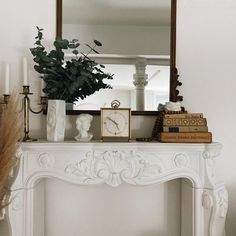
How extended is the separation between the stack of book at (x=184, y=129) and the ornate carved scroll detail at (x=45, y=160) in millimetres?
600

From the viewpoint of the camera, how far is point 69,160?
61.9 inches

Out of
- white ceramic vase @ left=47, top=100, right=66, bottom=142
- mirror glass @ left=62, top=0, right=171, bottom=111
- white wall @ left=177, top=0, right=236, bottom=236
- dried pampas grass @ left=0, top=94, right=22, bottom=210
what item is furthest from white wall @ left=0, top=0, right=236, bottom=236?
dried pampas grass @ left=0, top=94, right=22, bottom=210

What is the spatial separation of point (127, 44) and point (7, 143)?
923 millimetres

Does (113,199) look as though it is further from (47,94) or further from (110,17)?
(110,17)

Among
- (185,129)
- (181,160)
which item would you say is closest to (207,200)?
(181,160)

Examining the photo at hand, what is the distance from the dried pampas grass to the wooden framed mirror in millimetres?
383

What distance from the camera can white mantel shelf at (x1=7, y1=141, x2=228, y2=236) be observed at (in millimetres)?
1559

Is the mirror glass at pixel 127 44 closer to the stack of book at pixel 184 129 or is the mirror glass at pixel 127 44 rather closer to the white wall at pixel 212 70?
the white wall at pixel 212 70

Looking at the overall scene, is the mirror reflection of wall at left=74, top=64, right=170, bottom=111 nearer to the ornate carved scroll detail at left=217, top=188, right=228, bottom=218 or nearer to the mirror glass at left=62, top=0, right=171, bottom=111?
the mirror glass at left=62, top=0, right=171, bottom=111

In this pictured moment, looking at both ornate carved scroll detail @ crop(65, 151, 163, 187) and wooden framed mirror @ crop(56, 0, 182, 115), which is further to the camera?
wooden framed mirror @ crop(56, 0, 182, 115)

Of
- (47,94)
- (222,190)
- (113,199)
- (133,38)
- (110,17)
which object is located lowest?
(113,199)

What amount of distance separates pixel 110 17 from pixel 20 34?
1.86 ft

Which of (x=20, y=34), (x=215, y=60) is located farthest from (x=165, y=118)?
(x=20, y=34)

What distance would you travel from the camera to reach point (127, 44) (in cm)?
185
